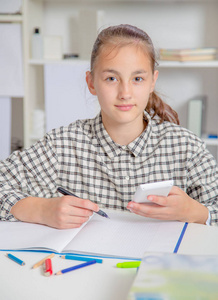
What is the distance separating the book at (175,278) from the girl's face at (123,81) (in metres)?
0.52

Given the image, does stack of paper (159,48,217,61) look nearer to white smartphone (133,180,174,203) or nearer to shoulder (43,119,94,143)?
shoulder (43,119,94,143)

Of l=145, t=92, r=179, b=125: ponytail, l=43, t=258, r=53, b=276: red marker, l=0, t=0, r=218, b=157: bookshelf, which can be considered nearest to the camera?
l=43, t=258, r=53, b=276: red marker

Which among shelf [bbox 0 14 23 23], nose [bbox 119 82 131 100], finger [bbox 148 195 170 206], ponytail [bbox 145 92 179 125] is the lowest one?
finger [bbox 148 195 170 206]

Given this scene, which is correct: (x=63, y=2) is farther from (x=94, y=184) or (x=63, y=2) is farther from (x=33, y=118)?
(x=94, y=184)

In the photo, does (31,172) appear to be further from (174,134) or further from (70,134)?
(174,134)

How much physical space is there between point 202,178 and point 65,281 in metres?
0.60

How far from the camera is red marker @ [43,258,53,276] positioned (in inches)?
27.9

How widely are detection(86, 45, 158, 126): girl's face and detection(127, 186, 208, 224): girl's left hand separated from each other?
0.92 feet

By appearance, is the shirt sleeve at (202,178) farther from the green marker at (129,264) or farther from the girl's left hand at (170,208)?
the green marker at (129,264)

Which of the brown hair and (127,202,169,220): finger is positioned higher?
the brown hair

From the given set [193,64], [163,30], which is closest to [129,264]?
[193,64]

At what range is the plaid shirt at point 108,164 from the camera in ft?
3.87

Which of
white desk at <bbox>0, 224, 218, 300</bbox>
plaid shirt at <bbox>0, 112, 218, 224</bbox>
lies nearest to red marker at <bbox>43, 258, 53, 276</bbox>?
white desk at <bbox>0, 224, 218, 300</bbox>

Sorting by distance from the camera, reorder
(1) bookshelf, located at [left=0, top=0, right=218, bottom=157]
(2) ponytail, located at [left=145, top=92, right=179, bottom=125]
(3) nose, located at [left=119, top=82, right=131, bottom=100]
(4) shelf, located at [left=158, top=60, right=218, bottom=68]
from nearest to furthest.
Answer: (3) nose, located at [left=119, top=82, right=131, bottom=100] → (2) ponytail, located at [left=145, top=92, right=179, bottom=125] → (4) shelf, located at [left=158, top=60, right=218, bottom=68] → (1) bookshelf, located at [left=0, top=0, right=218, bottom=157]
